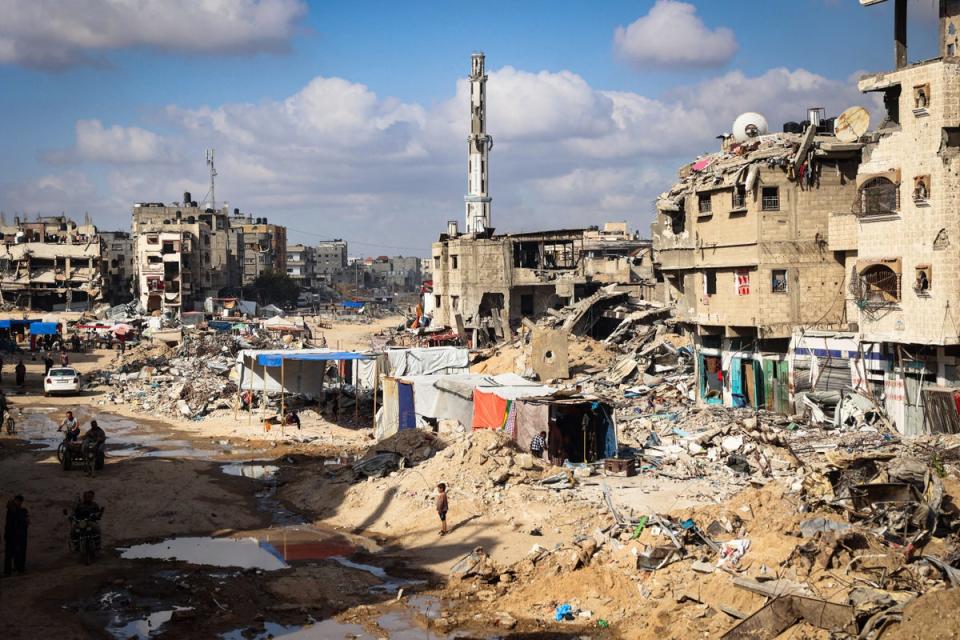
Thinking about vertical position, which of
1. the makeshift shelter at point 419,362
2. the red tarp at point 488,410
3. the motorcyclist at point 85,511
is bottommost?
the motorcyclist at point 85,511

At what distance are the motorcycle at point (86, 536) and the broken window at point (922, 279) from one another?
19.6 meters

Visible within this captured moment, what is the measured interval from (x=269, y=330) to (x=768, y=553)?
50.5m

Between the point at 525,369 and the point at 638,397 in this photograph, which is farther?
the point at 525,369

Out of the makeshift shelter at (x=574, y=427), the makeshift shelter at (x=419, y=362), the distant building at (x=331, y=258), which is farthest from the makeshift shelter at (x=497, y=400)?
the distant building at (x=331, y=258)

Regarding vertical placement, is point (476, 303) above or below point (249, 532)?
above

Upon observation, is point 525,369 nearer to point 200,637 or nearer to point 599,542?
point 599,542

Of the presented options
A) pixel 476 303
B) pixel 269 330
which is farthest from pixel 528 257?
pixel 269 330

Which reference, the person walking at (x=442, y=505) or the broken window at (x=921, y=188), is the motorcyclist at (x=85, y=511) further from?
the broken window at (x=921, y=188)

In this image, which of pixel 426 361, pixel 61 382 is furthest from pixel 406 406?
pixel 61 382

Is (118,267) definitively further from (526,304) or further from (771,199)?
(771,199)

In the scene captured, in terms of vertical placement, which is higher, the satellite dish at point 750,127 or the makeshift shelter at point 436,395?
the satellite dish at point 750,127

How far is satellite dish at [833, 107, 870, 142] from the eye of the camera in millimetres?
28312

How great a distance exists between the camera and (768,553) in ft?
48.7

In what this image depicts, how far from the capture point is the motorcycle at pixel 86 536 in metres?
17.2
